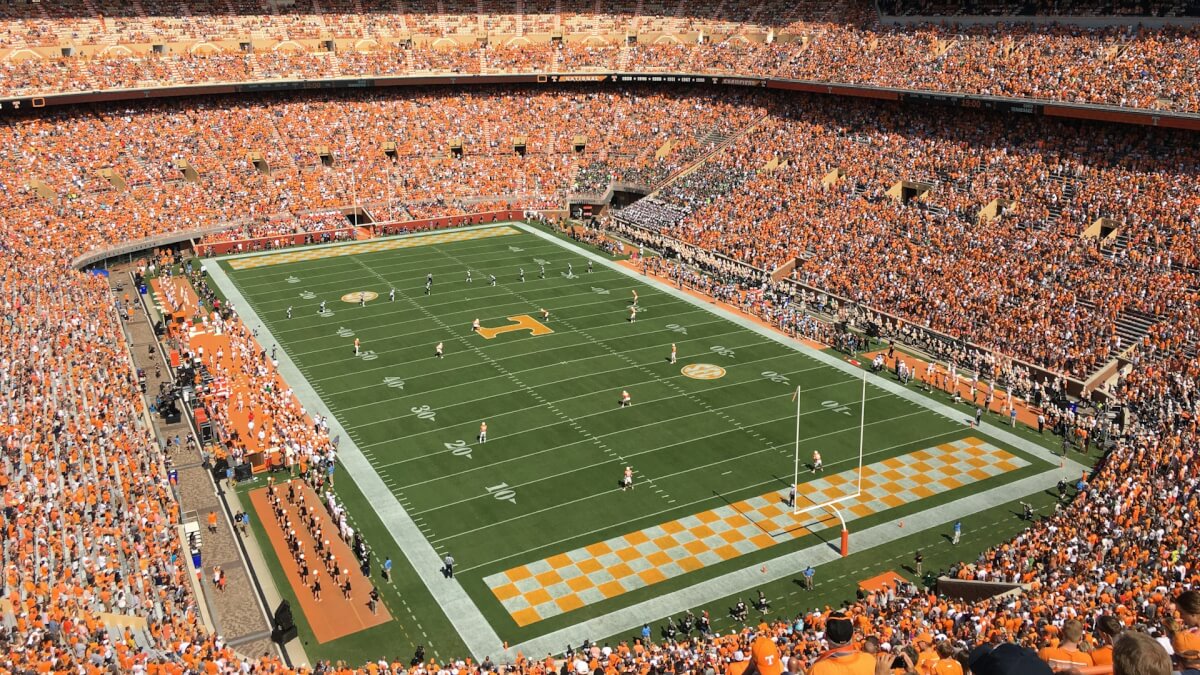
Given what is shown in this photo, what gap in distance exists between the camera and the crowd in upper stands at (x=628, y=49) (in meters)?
50.7

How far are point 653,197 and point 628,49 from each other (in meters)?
18.3

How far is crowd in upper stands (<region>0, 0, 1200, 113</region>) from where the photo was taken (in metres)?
50.7

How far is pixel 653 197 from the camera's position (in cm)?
6519

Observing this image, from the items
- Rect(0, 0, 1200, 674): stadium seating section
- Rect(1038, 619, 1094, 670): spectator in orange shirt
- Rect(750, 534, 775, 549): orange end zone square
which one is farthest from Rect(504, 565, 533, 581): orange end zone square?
Rect(1038, 619, 1094, 670): spectator in orange shirt

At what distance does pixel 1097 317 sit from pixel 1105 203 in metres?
8.60

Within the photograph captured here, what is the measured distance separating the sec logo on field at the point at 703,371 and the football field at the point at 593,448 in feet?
0.37

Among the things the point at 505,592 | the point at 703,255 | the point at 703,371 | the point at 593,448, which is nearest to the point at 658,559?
the point at 505,592

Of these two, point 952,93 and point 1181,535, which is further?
point 952,93

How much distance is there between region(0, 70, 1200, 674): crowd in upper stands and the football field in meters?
2.73

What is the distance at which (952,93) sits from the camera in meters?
54.5

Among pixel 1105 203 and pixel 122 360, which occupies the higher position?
pixel 1105 203

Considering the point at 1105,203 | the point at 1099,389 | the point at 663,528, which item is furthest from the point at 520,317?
the point at 1105,203

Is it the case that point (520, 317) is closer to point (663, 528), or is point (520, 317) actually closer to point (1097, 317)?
point (663, 528)

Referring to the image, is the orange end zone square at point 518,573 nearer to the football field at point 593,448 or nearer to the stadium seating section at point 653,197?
the football field at point 593,448
